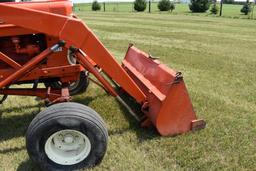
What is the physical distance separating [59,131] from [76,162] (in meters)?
0.35

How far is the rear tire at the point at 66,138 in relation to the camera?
11.2ft

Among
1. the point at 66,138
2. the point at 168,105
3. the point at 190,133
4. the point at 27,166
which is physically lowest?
the point at 27,166

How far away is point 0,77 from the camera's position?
4.36 m

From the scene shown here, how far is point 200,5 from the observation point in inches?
1422

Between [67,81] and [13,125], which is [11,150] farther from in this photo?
[67,81]

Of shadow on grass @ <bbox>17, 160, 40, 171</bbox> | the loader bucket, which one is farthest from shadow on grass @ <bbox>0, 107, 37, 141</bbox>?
→ the loader bucket

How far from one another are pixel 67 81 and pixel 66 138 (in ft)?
4.32

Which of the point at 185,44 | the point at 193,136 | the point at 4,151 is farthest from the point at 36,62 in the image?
the point at 185,44

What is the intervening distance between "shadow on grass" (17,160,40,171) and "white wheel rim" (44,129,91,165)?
27 cm

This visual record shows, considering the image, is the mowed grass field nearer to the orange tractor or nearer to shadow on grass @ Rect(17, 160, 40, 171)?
shadow on grass @ Rect(17, 160, 40, 171)

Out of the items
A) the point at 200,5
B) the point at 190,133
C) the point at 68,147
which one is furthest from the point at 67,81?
the point at 200,5

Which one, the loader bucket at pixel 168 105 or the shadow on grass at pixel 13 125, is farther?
the shadow on grass at pixel 13 125

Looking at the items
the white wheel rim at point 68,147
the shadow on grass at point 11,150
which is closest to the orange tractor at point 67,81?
the white wheel rim at point 68,147

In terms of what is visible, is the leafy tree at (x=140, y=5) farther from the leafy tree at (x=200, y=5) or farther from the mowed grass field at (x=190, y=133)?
the mowed grass field at (x=190, y=133)
